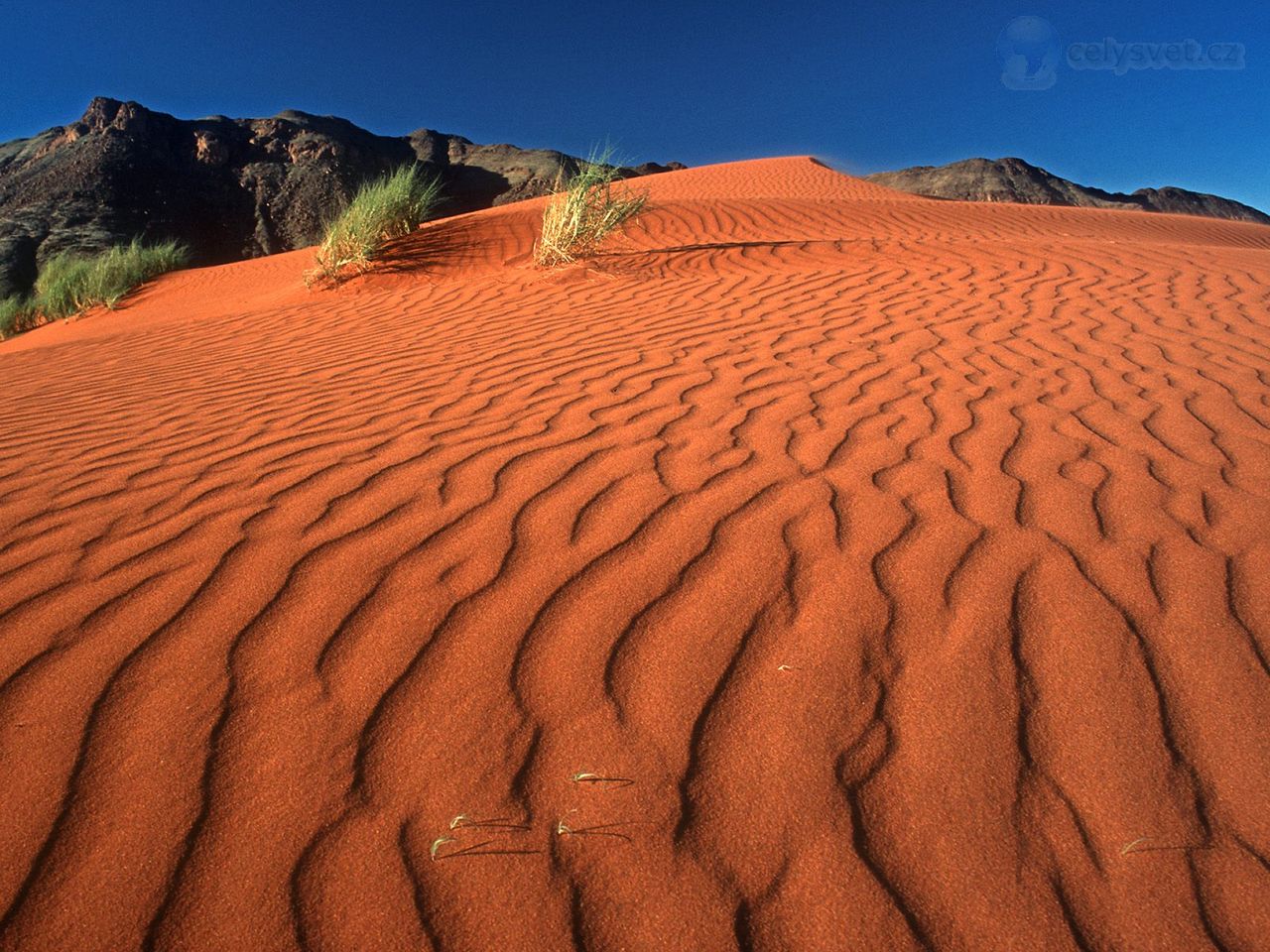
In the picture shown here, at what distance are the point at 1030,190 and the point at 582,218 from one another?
3480cm

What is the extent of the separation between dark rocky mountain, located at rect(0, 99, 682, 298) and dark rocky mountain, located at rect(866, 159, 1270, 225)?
19282mm

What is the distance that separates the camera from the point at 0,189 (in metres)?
21.7

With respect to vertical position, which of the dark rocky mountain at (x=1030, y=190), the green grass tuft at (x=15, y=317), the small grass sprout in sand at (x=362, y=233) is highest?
the dark rocky mountain at (x=1030, y=190)

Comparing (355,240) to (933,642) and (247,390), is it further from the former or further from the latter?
(933,642)

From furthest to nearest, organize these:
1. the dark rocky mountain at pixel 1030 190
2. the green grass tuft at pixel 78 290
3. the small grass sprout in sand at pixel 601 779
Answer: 1. the dark rocky mountain at pixel 1030 190
2. the green grass tuft at pixel 78 290
3. the small grass sprout in sand at pixel 601 779

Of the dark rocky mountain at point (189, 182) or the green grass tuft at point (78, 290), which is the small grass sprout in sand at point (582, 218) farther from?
the dark rocky mountain at point (189, 182)

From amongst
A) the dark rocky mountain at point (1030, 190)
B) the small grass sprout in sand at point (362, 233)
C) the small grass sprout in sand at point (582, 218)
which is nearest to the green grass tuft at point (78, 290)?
the small grass sprout in sand at point (362, 233)

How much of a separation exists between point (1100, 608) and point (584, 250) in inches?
271

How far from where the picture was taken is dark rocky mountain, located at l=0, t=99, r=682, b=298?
64.6 feet

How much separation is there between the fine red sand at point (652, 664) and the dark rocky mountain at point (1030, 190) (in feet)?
117

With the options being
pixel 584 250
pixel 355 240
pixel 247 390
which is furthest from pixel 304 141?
pixel 247 390

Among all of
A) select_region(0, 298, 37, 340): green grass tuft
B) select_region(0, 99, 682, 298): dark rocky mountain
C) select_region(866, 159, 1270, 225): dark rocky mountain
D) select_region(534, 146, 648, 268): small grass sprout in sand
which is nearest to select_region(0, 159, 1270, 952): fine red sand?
select_region(534, 146, 648, 268): small grass sprout in sand

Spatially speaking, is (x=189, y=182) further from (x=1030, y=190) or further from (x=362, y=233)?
(x=1030, y=190)

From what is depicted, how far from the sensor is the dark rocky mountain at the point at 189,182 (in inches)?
776
